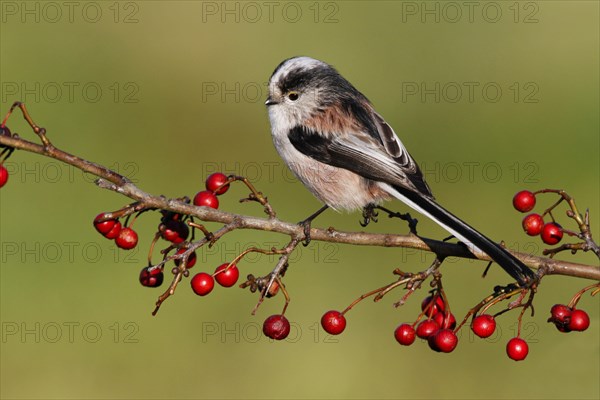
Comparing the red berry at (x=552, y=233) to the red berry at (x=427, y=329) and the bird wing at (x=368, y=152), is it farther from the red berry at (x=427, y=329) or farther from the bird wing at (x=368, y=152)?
the bird wing at (x=368, y=152)

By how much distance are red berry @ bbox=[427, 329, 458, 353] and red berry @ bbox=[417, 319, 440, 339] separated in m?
0.12

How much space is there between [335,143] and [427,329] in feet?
4.43

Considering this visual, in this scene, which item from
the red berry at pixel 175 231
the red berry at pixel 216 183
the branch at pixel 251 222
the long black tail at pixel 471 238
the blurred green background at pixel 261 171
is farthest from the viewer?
the blurred green background at pixel 261 171

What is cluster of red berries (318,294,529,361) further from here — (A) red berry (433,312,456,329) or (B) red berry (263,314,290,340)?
(B) red berry (263,314,290,340)

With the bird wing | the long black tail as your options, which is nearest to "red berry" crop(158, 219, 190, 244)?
the long black tail

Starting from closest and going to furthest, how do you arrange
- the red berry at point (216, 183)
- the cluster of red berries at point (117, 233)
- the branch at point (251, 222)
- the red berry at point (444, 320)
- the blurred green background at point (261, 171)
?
the branch at point (251, 222) → the cluster of red berries at point (117, 233) → the red berry at point (444, 320) → the red berry at point (216, 183) → the blurred green background at point (261, 171)

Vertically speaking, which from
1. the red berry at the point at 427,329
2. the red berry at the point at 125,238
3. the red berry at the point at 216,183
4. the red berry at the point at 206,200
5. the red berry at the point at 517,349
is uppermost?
the red berry at the point at 216,183

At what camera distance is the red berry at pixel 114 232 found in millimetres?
2979

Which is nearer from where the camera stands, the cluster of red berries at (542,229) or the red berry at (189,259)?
the red berry at (189,259)

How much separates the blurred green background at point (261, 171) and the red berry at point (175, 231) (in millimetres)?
2108

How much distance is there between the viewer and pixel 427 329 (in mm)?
3094

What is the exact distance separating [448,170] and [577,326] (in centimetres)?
429

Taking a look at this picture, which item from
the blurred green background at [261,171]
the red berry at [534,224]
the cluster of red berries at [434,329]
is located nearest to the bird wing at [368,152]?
the red berry at [534,224]

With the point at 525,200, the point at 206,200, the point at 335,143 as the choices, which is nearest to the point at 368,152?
the point at 335,143
